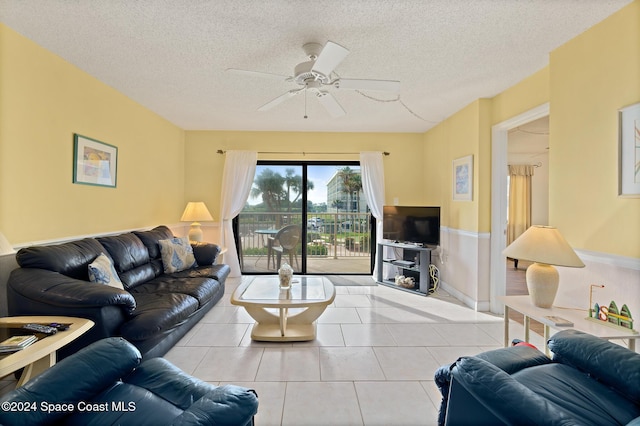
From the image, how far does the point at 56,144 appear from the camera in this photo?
2.66 m

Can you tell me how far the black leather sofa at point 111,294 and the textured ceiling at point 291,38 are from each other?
1.66 meters

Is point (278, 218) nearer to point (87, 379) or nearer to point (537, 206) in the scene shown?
point (87, 379)

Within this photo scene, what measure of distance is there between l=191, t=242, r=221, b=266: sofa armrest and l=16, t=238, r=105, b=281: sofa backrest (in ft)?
4.24

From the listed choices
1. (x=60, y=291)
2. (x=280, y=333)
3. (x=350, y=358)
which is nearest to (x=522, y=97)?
(x=350, y=358)

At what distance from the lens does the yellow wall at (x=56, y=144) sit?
228 cm

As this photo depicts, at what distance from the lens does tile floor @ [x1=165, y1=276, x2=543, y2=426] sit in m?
1.89

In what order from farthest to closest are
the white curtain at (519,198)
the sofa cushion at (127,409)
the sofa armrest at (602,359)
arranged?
the white curtain at (519,198) < the sofa armrest at (602,359) < the sofa cushion at (127,409)

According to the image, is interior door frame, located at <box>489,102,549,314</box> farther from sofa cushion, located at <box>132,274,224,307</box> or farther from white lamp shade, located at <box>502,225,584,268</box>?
sofa cushion, located at <box>132,274,224,307</box>

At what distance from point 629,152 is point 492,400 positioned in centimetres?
189

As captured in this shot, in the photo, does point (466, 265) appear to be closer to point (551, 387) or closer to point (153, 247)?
point (551, 387)

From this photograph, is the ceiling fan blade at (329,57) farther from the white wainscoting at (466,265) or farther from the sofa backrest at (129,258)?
the white wainscoting at (466,265)

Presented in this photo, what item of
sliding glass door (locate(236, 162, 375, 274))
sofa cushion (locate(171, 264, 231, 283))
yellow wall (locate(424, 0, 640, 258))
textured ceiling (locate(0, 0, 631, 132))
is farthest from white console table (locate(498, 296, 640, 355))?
sliding glass door (locate(236, 162, 375, 274))

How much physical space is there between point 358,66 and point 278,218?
3141 mm

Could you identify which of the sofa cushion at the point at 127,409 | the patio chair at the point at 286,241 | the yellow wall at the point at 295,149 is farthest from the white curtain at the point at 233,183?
the sofa cushion at the point at 127,409
